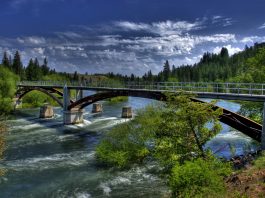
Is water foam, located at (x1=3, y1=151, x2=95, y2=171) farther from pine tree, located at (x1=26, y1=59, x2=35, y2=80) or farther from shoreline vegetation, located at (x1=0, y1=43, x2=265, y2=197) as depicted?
pine tree, located at (x1=26, y1=59, x2=35, y2=80)

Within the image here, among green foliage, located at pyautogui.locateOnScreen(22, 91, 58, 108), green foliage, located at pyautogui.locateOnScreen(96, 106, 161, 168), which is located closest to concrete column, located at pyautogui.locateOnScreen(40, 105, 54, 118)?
green foliage, located at pyautogui.locateOnScreen(22, 91, 58, 108)

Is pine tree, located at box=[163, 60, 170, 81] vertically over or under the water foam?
over

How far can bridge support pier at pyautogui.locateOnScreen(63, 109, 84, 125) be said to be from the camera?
63.9m

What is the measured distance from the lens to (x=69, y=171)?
30.6 meters

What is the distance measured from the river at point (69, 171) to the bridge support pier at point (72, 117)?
12332 millimetres

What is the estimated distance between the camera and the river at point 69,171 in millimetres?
25031

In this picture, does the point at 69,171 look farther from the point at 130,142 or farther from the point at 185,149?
the point at 185,149

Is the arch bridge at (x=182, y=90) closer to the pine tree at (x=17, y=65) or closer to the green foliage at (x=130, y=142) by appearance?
the green foliage at (x=130, y=142)

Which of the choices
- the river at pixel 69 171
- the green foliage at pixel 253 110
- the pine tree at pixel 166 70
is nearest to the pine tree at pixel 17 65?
the pine tree at pixel 166 70

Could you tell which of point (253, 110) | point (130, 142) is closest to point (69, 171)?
point (130, 142)

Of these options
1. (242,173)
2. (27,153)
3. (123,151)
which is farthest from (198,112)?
(27,153)

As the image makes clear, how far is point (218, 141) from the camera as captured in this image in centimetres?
4091

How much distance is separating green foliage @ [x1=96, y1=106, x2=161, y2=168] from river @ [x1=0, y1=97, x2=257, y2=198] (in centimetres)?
110

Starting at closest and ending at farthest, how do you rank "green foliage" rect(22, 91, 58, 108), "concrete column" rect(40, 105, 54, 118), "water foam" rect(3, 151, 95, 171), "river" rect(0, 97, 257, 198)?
"river" rect(0, 97, 257, 198) < "water foam" rect(3, 151, 95, 171) < "concrete column" rect(40, 105, 54, 118) < "green foliage" rect(22, 91, 58, 108)
